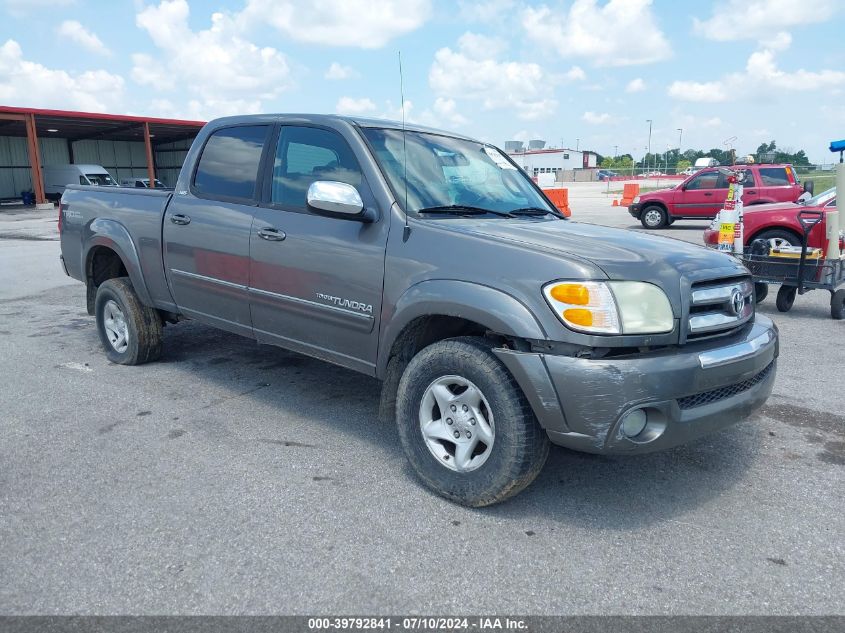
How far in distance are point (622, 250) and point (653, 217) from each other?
56.7 feet

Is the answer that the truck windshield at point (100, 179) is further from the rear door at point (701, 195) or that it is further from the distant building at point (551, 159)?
the distant building at point (551, 159)

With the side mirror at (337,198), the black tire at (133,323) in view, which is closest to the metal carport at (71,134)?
the black tire at (133,323)

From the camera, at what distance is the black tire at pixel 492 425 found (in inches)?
116

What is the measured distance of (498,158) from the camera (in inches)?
184

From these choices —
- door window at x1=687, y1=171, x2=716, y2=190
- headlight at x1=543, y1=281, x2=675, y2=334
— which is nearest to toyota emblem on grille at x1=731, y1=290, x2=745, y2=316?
headlight at x1=543, y1=281, x2=675, y2=334

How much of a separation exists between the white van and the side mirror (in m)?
34.6

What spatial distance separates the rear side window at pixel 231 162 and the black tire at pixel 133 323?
121 centimetres

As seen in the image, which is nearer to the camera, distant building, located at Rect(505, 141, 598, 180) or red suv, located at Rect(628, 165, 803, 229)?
red suv, located at Rect(628, 165, 803, 229)

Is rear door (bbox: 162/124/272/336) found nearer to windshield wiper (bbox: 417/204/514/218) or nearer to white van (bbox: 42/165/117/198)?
windshield wiper (bbox: 417/204/514/218)

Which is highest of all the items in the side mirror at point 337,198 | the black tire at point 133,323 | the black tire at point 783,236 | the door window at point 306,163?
the door window at point 306,163

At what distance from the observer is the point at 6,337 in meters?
6.53

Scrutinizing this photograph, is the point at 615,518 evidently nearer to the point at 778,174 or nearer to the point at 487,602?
the point at 487,602

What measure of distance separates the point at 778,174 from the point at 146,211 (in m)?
17.6

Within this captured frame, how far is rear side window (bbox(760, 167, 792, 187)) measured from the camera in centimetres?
1792
